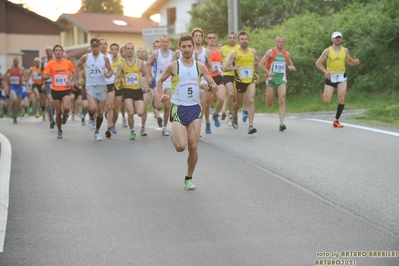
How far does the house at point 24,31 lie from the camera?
179 ft

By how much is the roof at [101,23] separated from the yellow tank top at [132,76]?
5874 centimetres

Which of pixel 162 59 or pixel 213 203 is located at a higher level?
pixel 162 59

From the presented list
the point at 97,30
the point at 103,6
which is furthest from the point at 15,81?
the point at 103,6

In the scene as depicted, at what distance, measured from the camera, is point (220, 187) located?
32.8 feet

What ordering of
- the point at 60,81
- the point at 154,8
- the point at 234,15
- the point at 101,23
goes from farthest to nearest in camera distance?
the point at 101,23 < the point at 154,8 < the point at 234,15 < the point at 60,81

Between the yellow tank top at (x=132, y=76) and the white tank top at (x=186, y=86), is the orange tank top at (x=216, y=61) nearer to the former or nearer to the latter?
the yellow tank top at (x=132, y=76)

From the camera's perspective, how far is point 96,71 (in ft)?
54.7

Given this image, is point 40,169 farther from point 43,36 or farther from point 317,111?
point 43,36

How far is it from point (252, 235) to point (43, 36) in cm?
5116

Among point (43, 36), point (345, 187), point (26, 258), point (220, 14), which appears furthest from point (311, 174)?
point (43, 36)

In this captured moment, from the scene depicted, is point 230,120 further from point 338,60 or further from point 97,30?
point 97,30

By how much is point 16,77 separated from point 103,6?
8961 cm

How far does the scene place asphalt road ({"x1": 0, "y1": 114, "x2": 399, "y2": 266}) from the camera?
6.73m

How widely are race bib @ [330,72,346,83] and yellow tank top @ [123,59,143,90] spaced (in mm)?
3897
